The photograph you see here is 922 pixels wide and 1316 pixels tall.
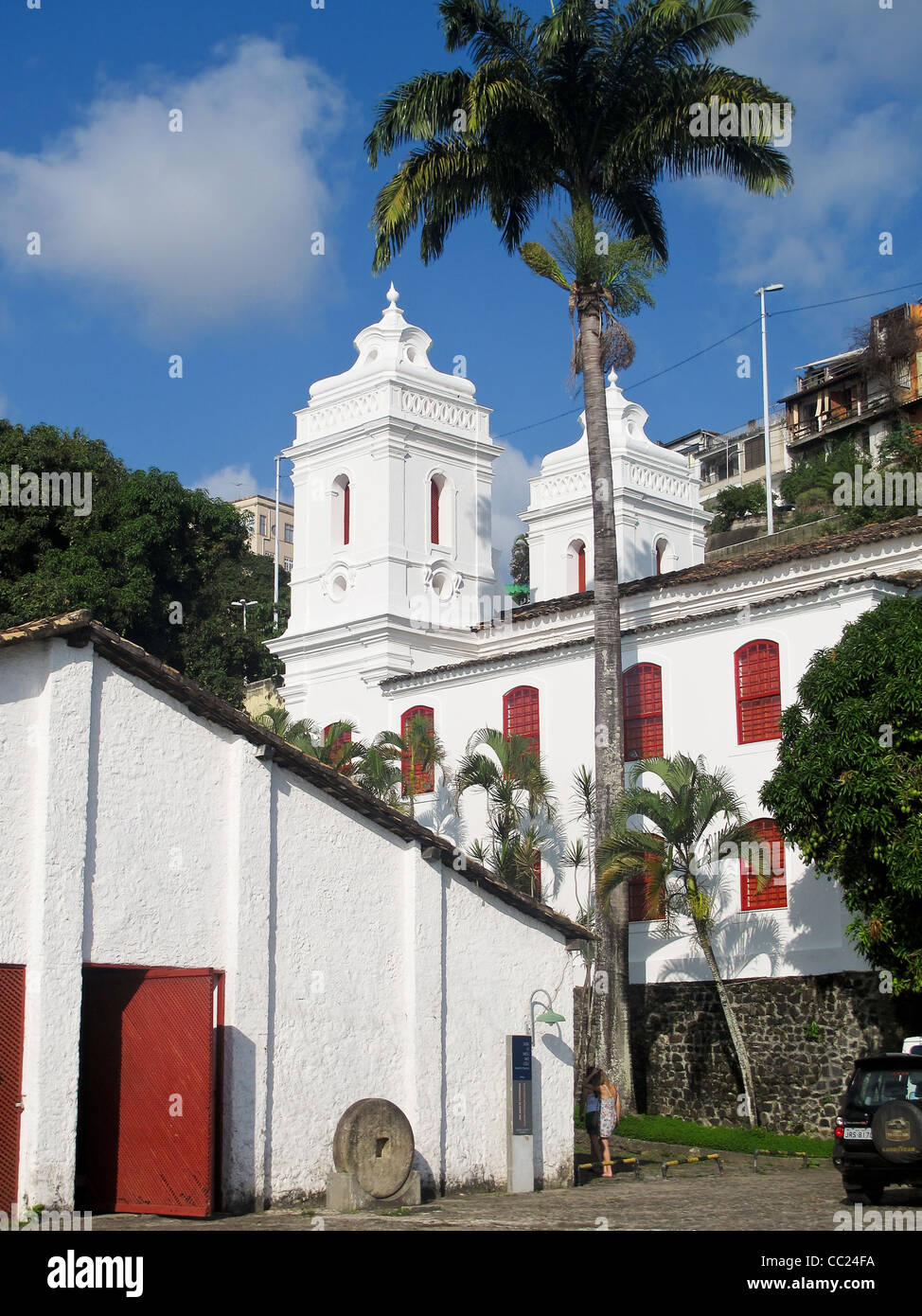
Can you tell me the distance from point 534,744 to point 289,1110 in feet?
50.1

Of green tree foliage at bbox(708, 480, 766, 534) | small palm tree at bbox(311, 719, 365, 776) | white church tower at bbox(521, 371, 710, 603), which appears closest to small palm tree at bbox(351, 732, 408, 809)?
small palm tree at bbox(311, 719, 365, 776)

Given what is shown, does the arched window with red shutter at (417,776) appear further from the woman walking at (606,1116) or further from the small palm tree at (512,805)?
the woman walking at (606,1116)

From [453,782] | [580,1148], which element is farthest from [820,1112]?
[453,782]

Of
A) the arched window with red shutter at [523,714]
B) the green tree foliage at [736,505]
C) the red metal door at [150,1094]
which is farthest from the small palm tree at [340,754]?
the green tree foliage at [736,505]

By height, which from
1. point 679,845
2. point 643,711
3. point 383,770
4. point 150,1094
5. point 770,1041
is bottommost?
point 770,1041

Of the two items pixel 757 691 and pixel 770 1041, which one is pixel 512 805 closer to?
pixel 757 691

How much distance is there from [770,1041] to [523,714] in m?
8.66

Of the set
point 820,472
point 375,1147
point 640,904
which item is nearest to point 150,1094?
point 375,1147

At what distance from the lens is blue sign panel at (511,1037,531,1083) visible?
1858 cm

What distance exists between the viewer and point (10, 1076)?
1425cm

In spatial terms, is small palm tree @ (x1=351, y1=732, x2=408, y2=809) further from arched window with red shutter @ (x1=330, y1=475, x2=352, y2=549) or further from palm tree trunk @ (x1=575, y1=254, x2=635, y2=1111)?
arched window with red shutter @ (x1=330, y1=475, x2=352, y2=549)

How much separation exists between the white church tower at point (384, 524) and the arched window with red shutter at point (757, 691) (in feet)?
36.3
